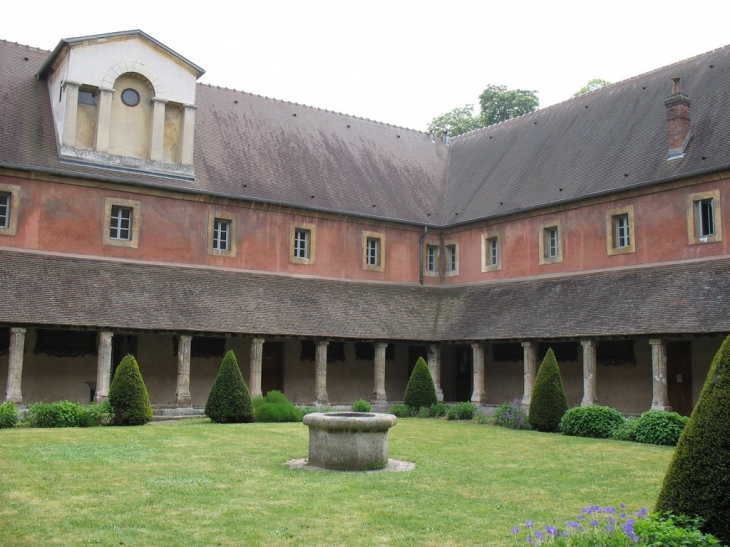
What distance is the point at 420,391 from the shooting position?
22938mm

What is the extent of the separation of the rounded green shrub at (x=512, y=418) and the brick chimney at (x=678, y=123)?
28.5ft

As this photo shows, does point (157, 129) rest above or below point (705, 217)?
above

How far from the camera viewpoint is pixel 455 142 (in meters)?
32.7

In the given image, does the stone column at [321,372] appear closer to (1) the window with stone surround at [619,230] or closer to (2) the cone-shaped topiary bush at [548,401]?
(2) the cone-shaped topiary bush at [548,401]

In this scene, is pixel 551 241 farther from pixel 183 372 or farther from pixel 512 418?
pixel 183 372

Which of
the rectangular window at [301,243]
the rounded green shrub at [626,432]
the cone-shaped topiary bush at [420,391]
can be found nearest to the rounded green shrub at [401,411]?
the cone-shaped topiary bush at [420,391]

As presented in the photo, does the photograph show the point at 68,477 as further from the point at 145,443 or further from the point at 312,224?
the point at 312,224

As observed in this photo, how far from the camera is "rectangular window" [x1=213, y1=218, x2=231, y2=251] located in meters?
24.1

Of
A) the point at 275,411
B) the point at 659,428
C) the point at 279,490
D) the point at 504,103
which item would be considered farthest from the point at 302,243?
the point at 504,103

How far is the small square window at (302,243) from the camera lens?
83.0ft

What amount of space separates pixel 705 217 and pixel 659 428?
24.3 feet

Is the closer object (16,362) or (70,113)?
(16,362)

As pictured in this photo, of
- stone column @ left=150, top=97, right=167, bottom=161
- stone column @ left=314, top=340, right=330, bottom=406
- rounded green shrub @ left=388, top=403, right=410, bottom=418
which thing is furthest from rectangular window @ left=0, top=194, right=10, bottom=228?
rounded green shrub @ left=388, top=403, right=410, bottom=418

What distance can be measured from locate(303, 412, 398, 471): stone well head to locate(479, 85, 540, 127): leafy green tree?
3520 centimetres
